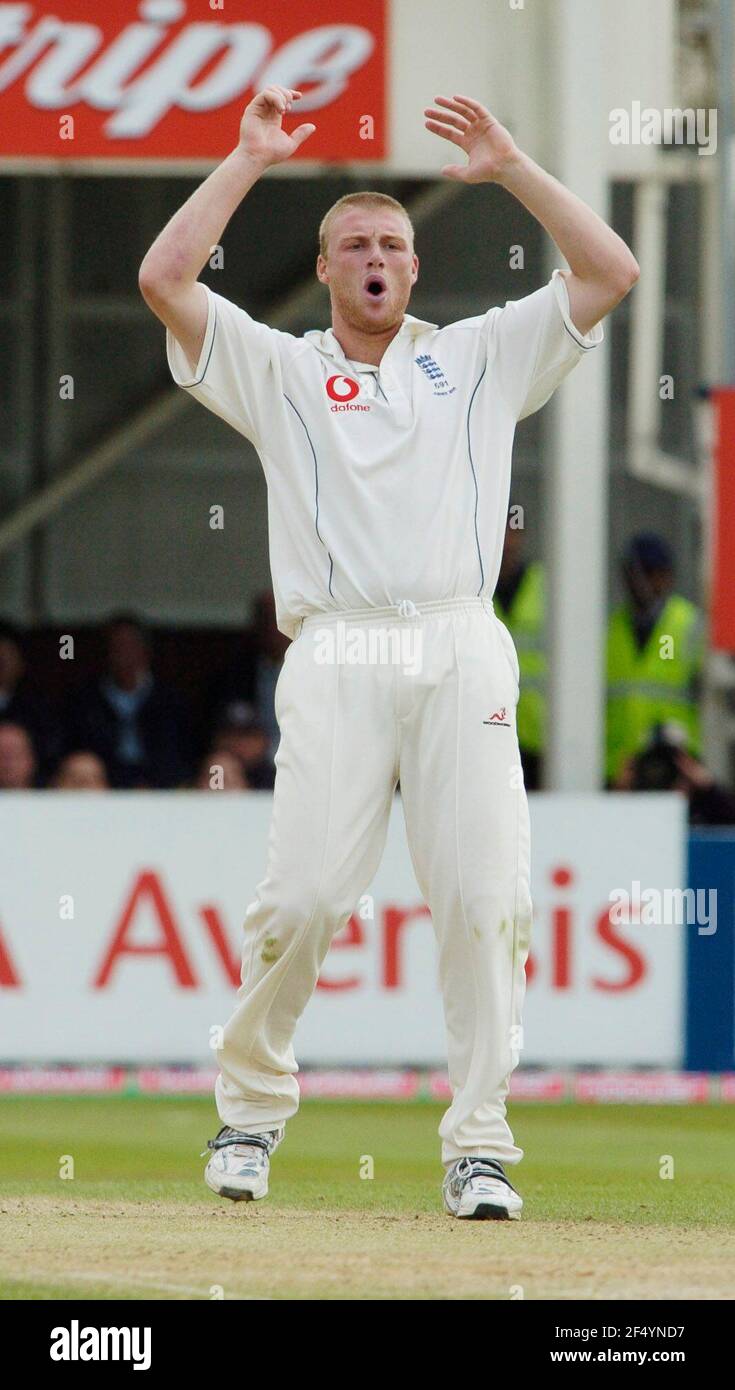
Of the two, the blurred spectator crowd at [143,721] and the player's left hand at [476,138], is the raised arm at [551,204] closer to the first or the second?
the player's left hand at [476,138]

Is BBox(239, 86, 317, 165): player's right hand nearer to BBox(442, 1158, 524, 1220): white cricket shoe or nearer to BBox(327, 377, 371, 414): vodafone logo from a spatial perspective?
BBox(327, 377, 371, 414): vodafone logo

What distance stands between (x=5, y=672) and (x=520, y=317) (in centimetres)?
683

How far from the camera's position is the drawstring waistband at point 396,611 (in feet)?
18.2

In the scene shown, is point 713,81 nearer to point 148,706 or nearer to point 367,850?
point 148,706

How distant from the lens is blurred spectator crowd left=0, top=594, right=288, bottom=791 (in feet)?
36.9

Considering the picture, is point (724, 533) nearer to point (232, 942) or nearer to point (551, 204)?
point (232, 942)

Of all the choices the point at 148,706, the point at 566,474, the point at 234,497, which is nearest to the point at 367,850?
the point at 566,474

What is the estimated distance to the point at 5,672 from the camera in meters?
12.2

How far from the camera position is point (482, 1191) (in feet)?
18.3

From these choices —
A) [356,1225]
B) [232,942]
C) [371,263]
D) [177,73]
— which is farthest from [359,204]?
[177,73]

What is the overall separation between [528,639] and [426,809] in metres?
5.84

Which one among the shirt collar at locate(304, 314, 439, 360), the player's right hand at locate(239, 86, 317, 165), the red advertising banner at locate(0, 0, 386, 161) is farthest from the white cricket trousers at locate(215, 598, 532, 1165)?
the red advertising banner at locate(0, 0, 386, 161)

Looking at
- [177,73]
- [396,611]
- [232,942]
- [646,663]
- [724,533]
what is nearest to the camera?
[396,611]

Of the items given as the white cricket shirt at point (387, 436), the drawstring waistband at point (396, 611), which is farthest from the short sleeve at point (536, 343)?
the drawstring waistband at point (396, 611)
